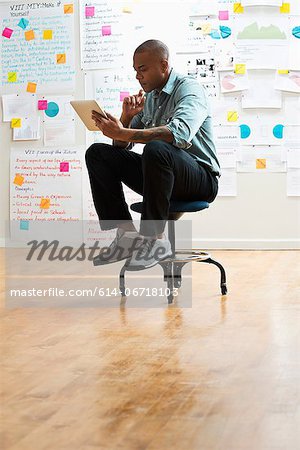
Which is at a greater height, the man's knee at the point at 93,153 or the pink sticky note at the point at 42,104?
the pink sticky note at the point at 42,104

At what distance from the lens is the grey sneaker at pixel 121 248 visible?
3041 mm

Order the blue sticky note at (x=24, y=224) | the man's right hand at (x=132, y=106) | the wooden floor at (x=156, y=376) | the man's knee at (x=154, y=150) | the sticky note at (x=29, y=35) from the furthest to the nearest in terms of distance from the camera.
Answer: the blue sticky note at (x=24, y=224)
the sticky note at (x=29, y=35)
the man's right hand at (x=132, y=106)
the man's knee at (x=154, y=150)
the wooden floor at (x=156, y=376)

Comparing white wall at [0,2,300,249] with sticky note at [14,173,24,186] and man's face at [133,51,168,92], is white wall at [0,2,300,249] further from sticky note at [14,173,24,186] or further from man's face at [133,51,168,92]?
man's face at [133,51,168,92]

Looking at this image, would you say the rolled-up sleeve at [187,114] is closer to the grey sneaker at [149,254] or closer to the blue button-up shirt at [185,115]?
the blue button-up shirt at [185,115]

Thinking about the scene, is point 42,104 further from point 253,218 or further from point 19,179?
point 253,218

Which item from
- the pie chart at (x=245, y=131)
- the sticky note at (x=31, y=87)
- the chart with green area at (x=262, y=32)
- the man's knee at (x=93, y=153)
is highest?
the chart with green area at (x=262, y=32)

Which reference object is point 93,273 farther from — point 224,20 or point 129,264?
point 224,20

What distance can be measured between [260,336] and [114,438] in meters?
1.03

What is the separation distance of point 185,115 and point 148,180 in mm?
328

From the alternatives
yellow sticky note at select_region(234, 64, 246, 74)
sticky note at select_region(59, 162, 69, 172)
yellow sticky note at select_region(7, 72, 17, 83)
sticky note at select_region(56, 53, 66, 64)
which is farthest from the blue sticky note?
yellow sticky note at select_region(234, 64, 246, 74)

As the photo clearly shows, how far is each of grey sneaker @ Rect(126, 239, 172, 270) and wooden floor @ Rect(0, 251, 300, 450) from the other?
0.53 feet

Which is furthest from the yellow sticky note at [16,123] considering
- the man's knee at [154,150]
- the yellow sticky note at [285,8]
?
the man's knee at [154,150]

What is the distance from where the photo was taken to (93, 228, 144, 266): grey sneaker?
3041 mm

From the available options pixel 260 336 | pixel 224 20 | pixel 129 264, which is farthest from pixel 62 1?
pixel 260 336
